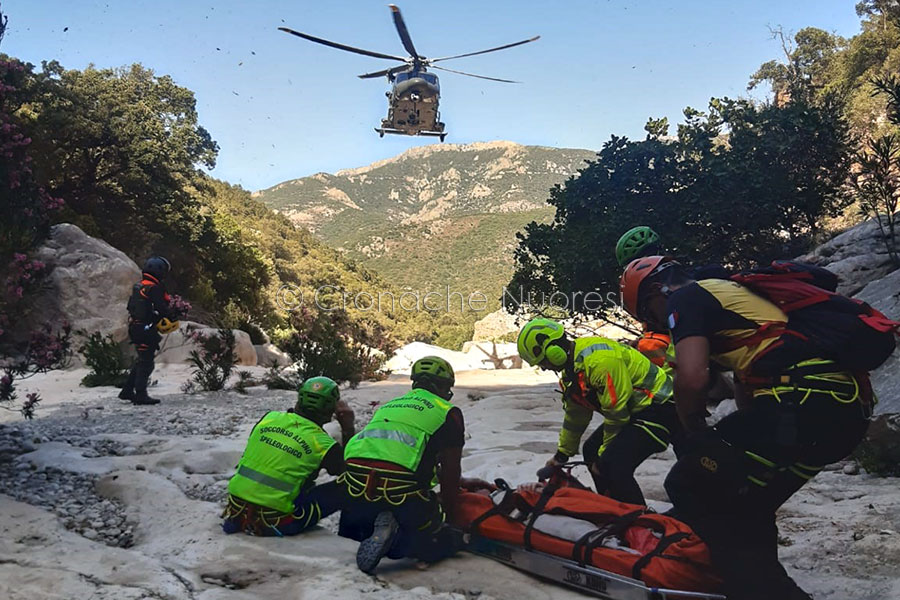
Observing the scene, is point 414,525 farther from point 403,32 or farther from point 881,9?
point 881,9

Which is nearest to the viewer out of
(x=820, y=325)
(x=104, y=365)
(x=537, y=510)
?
(x=820, y=325)

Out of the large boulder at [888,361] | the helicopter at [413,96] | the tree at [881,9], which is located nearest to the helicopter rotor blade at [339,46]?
the helicopter at [413,96]

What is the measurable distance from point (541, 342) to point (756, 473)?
1600 mm

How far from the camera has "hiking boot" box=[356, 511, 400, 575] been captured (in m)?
2.99

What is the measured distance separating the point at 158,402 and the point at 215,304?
49.6 ft

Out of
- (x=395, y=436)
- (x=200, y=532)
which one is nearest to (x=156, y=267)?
(x=200, y=532)

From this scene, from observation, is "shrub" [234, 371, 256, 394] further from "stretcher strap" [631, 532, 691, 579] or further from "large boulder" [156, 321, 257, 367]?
"stretcher strap" [631, 532, 691, 579]

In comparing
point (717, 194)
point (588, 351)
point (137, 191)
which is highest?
point (137, 191)

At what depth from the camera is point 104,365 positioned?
9.62 m

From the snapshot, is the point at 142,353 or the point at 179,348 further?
the point at 179,348

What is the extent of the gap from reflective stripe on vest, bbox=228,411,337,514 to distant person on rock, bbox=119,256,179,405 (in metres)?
4.61

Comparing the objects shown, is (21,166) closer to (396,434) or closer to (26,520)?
(26,520)

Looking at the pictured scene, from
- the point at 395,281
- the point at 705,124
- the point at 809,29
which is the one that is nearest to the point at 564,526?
the point at 705,124

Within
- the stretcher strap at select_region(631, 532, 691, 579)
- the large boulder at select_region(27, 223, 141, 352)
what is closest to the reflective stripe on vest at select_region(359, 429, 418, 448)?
the stretcher strap at select_region(631, 532, 691, 579)
